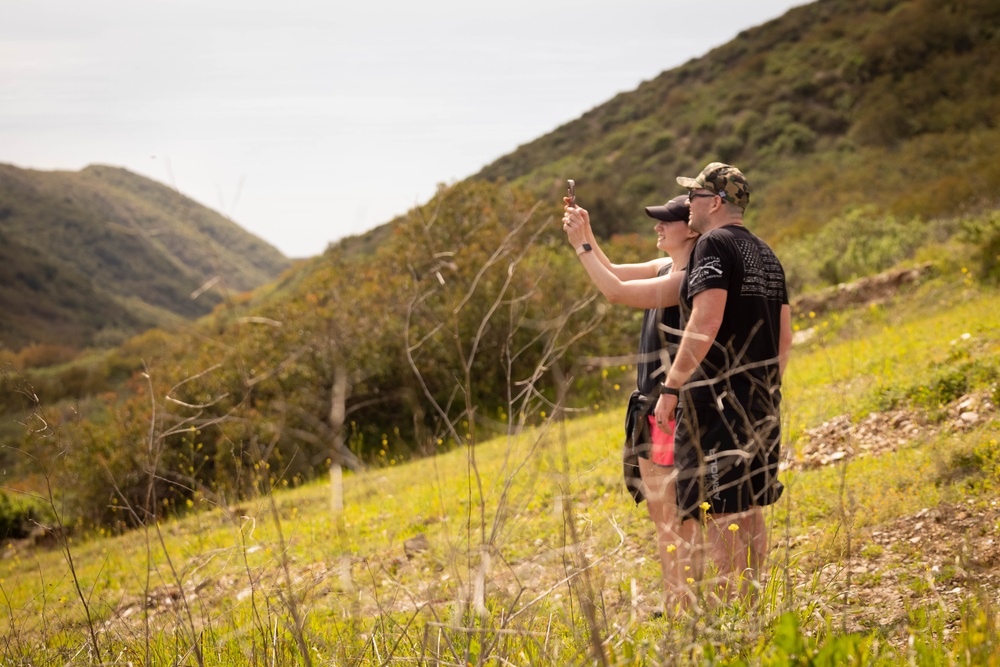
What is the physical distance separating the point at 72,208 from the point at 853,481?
370ft

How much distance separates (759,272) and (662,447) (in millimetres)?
871

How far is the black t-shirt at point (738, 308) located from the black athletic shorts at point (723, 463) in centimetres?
8

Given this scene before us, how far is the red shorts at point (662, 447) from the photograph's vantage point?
3.14 meters

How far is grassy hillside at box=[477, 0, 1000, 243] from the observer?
20.9 metres

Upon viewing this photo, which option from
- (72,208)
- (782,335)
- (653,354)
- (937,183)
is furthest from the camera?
(72,208)

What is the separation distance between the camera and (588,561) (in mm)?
2395

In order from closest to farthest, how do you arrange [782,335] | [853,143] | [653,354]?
[653,354] < [782,335] < [853,143]

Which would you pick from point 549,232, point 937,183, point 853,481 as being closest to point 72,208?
point 549,232

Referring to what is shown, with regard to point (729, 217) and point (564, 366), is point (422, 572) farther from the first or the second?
point (564, 366)

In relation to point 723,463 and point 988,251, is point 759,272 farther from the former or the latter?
point 988,251

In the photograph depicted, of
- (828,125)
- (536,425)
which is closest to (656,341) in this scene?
(536,425)

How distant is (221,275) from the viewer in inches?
73.5

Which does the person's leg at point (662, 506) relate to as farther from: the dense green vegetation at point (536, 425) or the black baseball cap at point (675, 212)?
the black baseball cap at point (675, 212)

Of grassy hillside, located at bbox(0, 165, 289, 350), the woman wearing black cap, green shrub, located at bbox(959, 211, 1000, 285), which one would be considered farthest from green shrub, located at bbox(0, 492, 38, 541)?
grassy hillside, located at bbox(0, 165, 289, 350)
